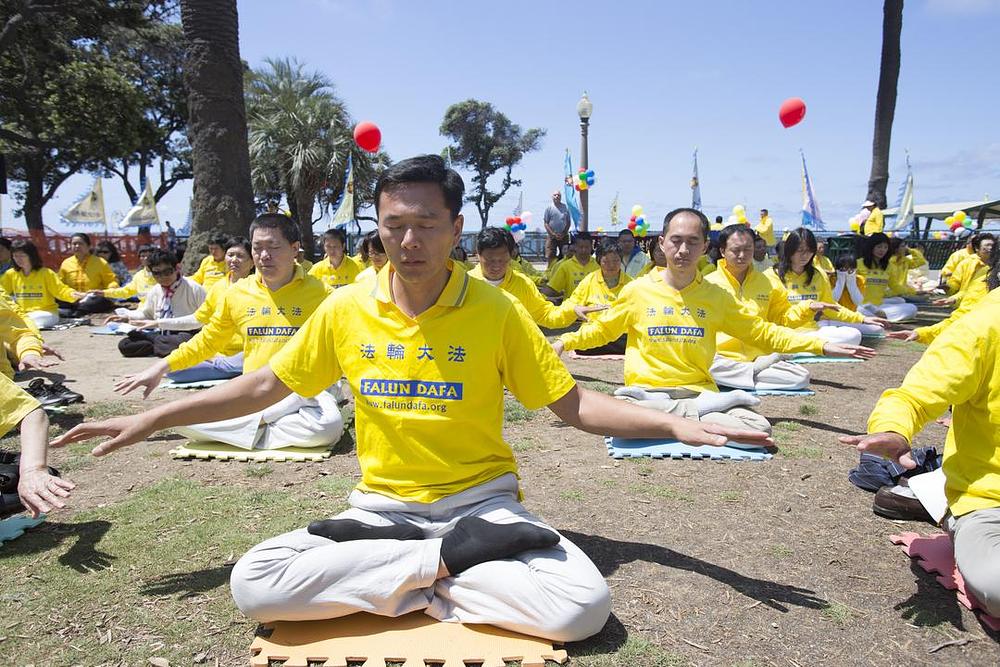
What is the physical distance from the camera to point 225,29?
1116 centimetres

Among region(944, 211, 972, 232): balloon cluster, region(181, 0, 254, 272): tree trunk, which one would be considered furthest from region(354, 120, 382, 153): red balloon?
region(944, 211, 972, 232): balloon cluster

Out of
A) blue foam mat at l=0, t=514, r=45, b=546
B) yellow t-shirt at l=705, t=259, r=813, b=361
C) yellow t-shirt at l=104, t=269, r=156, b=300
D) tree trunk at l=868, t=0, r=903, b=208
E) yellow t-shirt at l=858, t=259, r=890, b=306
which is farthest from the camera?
tree trunk at l=868, t=0, r=903, b=208

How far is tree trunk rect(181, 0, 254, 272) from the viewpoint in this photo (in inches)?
435

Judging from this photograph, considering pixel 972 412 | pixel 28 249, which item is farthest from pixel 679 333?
pixel 28 249

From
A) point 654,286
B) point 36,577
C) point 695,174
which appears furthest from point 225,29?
point 695,174

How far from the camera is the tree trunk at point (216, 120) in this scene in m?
11.1

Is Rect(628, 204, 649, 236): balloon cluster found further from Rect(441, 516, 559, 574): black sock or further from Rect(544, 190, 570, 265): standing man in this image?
Rect(441, 516, 559, 574): black sock

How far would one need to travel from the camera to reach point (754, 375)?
7.88 metres

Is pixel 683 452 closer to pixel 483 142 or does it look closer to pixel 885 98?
pixel 885 98

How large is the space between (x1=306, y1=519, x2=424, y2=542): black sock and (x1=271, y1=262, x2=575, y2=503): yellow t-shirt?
0.48 feet

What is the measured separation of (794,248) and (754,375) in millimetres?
2403

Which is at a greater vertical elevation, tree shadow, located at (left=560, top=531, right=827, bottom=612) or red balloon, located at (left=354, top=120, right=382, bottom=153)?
red balloon, located at (left=354, top=120, right=382, bottom=153)

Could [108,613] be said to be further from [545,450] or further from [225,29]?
[225,29]

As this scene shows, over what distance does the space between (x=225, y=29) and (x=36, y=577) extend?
10.2m
